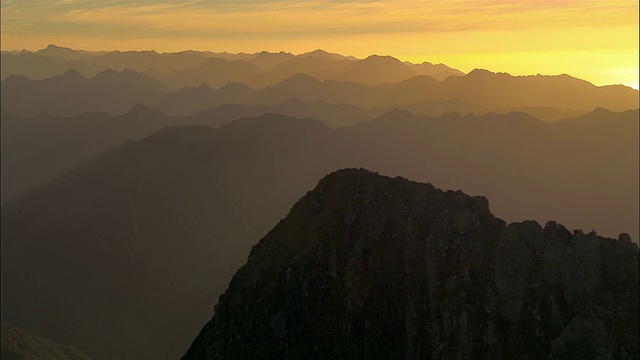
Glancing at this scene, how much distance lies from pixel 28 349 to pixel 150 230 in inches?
2431

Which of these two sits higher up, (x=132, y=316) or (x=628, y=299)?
(x=132, y=316)

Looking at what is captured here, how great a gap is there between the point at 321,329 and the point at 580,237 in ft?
75.1

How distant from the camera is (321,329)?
57375 millimetres

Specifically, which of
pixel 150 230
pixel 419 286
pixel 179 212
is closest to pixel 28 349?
pixel 150 230

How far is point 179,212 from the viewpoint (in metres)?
170

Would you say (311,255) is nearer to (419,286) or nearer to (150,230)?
(419,286)

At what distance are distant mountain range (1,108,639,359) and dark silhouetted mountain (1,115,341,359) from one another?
323mm

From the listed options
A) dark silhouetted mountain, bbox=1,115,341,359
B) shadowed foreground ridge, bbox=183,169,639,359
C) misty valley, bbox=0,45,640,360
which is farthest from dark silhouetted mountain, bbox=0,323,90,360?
shadowed foreground ridge, bbox=183,169,639,359

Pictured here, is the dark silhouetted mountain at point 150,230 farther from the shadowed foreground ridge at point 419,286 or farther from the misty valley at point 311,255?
the shadowed foreground ridge at point 419,286

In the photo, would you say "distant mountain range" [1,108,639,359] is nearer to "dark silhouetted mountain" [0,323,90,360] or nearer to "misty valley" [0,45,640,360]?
"misty valley" [0,45,640,360]

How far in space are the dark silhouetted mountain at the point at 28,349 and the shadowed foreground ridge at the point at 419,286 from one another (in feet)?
177

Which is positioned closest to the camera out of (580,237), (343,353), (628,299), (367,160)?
(628,299)

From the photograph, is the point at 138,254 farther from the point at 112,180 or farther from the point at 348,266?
the point at 348,266

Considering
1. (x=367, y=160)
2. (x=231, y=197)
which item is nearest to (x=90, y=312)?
(x=231, y=197)
